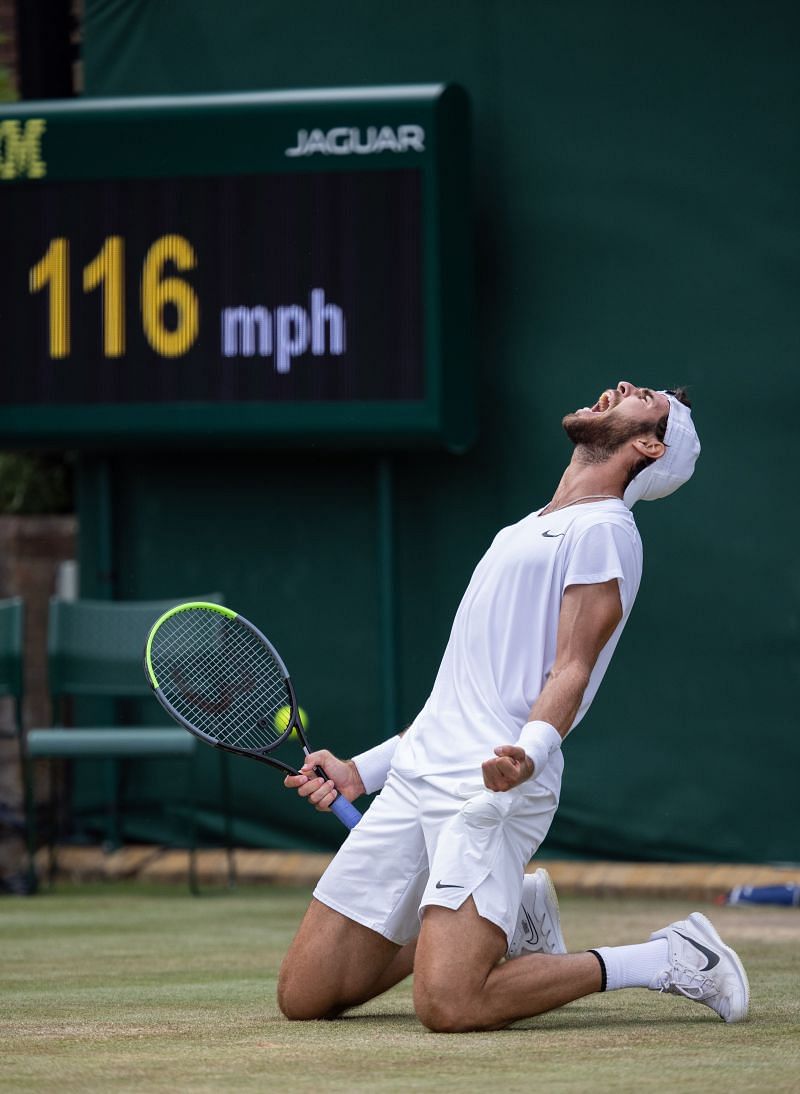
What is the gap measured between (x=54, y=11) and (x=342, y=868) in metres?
6.43

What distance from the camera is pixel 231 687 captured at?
4.70 meters

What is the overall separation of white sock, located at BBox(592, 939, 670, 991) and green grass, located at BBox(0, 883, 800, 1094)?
10cm

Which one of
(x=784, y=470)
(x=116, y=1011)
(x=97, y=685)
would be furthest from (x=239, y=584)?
(x=116, y=1011)

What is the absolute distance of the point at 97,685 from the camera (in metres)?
8.33

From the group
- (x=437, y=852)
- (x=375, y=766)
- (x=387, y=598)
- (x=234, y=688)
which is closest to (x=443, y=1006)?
(x=437, y=852)

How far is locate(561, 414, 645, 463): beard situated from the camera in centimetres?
431

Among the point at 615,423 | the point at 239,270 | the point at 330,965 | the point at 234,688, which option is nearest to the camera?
the point at 330,965

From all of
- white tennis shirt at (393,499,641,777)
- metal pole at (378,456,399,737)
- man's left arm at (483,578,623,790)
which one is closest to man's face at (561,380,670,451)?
white tennis shirt at (393,499,641,777)

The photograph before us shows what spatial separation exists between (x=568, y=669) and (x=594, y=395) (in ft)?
13.9

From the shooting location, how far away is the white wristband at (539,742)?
3.89 meters

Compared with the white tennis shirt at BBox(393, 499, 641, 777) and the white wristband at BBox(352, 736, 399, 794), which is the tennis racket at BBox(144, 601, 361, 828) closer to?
the white wristband at BBox(352, 736, 399, 794)

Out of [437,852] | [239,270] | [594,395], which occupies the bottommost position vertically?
[437,852]

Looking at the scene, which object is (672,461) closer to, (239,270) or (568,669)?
(568,669)

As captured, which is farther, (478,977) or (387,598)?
(387,598)
